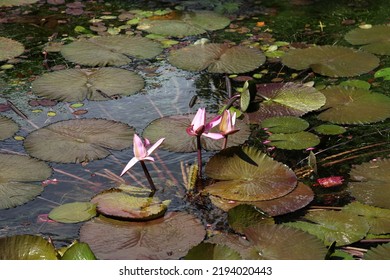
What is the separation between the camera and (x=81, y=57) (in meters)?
4.20

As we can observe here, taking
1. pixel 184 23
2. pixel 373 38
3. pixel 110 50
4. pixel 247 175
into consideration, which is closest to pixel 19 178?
pixel 247 175

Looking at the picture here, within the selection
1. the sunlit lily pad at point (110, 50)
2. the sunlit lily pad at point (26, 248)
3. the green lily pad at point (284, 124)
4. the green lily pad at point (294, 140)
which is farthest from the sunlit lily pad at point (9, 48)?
the sunlit lily pad at point (26, 248)

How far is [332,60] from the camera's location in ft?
13.6

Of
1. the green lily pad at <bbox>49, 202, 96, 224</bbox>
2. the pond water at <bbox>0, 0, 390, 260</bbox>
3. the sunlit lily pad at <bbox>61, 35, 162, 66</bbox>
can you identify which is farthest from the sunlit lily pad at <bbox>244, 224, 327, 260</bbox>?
the sunlit lily pad at <bbox>61, 35, 162, 66</bbox>

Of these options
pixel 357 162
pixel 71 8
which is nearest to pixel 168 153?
pixel 357 162

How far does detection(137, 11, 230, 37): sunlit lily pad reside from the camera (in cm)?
465

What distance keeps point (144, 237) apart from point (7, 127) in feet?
3.94

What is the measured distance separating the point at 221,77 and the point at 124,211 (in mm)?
1568

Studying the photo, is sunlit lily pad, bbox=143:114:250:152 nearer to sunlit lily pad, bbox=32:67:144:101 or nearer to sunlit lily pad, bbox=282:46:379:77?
sunlit lily pad, bbox=32:67:144:101

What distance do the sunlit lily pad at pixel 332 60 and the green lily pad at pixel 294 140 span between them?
0.78 metres

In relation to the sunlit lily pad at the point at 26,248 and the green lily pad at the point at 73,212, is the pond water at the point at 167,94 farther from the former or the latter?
the sunlit lily pad at the point at 26,248

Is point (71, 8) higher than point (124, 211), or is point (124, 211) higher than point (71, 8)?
point (124, 211)
